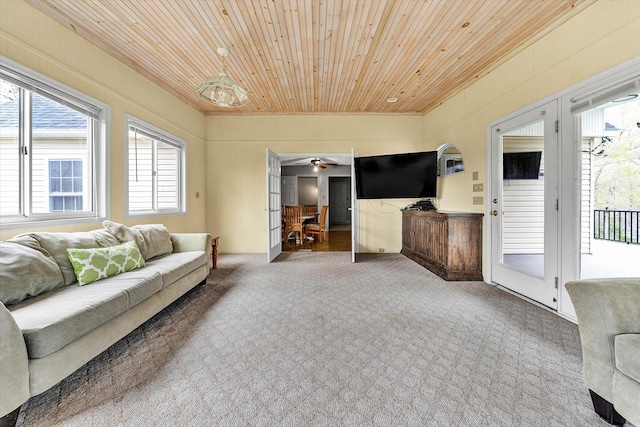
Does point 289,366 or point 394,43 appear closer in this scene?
point 289,366

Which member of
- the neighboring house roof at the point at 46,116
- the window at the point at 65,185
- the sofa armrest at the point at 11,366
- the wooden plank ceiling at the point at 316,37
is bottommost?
the sofa armrest at the point at 11,366

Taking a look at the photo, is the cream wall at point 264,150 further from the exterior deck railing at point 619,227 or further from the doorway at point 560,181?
the exterior deck railing at point 619,227

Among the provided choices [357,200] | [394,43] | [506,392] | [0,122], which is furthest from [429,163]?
[0,122]

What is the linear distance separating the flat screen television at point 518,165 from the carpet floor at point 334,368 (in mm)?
1579

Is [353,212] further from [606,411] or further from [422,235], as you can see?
[606,411]

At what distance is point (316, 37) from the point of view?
8.91 ft

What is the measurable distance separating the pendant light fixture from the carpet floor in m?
2.33

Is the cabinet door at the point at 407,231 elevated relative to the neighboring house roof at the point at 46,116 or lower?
lower

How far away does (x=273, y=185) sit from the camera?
16.0ft

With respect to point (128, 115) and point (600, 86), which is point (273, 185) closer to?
point (128, 115)

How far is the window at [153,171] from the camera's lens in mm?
3484

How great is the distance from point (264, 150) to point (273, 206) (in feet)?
3.97

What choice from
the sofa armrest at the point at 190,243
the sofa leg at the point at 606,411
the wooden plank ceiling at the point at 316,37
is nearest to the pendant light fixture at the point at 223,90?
the wooden plank ceiling at the point at 316,37

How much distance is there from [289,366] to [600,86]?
10.7 feet
